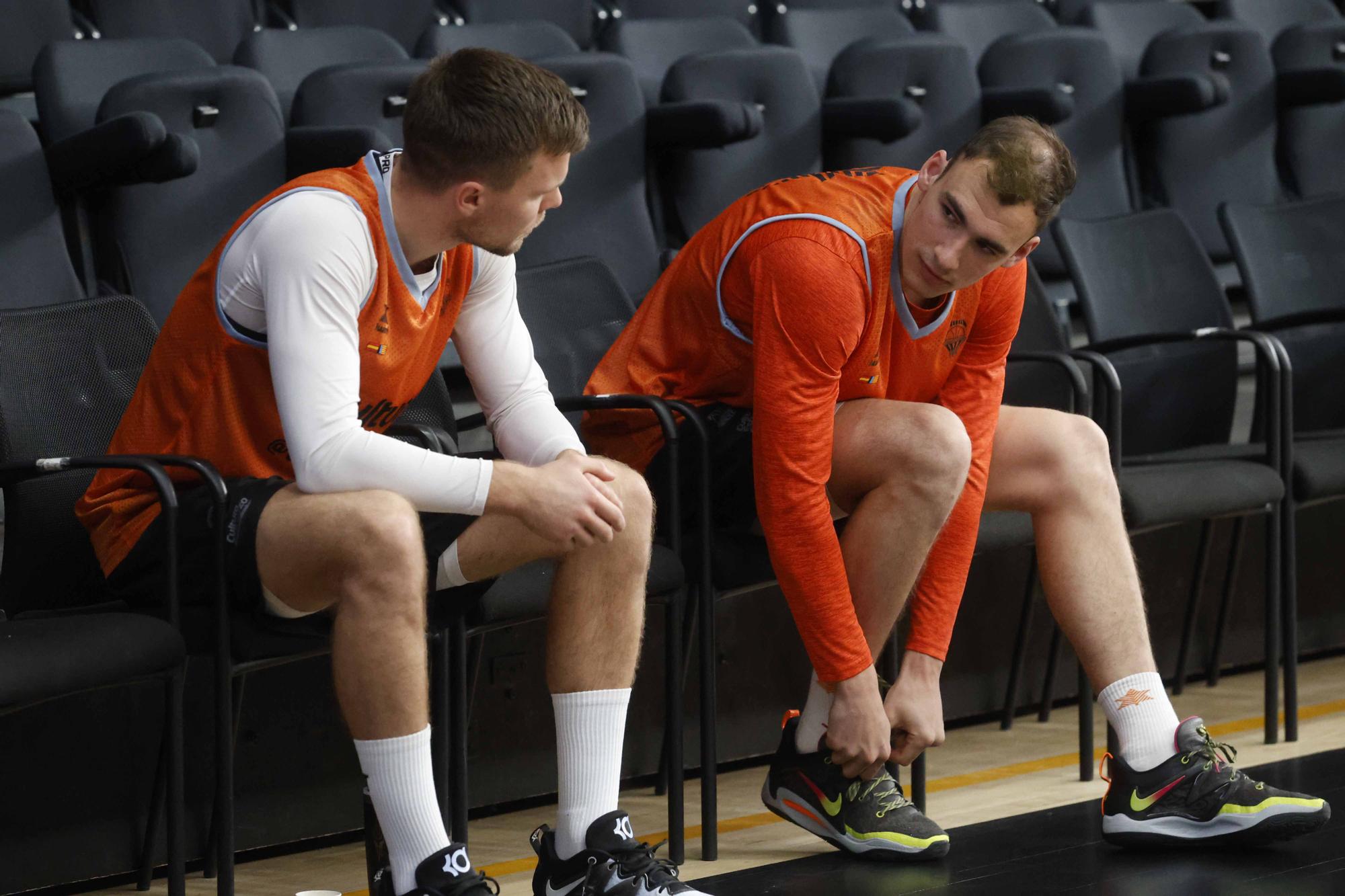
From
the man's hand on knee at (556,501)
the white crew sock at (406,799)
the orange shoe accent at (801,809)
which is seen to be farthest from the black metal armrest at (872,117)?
the white crew sock at (406,799)

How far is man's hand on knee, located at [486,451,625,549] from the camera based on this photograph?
191cm

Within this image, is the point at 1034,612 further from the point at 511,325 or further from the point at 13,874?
the point at 13,874

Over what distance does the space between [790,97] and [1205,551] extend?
1.20 m

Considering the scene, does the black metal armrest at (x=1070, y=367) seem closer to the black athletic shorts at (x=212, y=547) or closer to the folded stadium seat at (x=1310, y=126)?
the black athletic shorts at (x=212, y=547)

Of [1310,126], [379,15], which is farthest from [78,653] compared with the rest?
[1310,126]

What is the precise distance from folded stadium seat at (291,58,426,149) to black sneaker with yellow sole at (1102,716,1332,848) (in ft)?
5.49

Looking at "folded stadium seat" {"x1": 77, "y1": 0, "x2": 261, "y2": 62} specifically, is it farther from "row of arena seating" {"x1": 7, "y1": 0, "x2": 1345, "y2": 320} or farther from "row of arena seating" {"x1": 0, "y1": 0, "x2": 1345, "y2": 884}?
"row of arena seating" {"x1": 7, "y1": 0, "x2": 1345, "y2": 320}

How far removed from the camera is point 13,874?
7.25ft

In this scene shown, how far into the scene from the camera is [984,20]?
4.55 m

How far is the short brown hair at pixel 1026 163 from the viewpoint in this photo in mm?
2102

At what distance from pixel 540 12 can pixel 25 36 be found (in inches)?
46.9

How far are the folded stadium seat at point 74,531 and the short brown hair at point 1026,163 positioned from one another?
0.97 m

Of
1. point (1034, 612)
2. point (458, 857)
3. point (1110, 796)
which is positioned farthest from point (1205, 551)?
point (458, 857)

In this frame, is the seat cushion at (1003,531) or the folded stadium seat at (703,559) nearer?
the folded stadium seat at (703,559)
